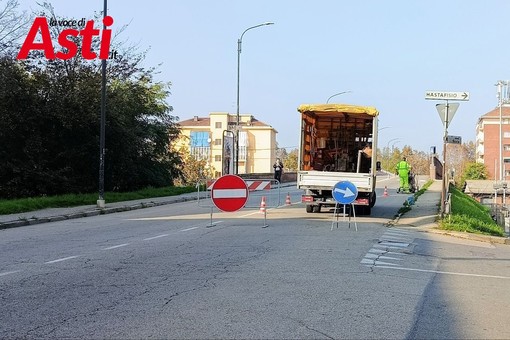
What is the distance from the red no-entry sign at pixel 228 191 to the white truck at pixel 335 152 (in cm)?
366

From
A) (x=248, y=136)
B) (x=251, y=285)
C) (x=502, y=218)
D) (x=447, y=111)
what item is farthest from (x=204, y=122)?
(x=251, y=285)

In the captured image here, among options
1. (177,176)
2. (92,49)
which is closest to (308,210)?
(92,49)

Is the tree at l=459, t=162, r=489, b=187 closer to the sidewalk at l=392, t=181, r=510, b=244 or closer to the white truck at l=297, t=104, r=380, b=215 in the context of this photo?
the sidewalk at l=392, t=181, r=510, b=244

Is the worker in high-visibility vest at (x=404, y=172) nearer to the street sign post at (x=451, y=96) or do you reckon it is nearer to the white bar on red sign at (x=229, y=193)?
the street sign post at (x=451, y=96)

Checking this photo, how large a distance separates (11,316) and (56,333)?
2.93 feet

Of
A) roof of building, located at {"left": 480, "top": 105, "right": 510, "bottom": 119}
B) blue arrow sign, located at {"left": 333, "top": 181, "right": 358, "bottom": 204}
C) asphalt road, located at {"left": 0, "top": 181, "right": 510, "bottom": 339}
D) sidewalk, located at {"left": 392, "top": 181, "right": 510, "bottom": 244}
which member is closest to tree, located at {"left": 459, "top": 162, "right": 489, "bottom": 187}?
roof of building, located at {"left": 480, "top": 105, "right": 510, "bottom": 119}

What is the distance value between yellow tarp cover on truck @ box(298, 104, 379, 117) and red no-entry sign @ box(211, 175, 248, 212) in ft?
15.9

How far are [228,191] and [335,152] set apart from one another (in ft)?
24.2

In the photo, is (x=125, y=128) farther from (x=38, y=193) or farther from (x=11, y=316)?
(x=11, y=316)

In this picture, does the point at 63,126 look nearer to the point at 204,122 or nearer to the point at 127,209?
the point at 127,209

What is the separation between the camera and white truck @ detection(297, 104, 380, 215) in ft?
57.3

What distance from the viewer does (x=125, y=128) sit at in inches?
1170

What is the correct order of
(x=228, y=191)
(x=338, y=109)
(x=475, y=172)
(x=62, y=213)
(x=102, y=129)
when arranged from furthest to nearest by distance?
(x=475, y=172) → (x=102, y=129) → (x=62, y=213) → (x=338, y=109) → (x=228, y=191)

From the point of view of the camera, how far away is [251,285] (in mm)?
7609
